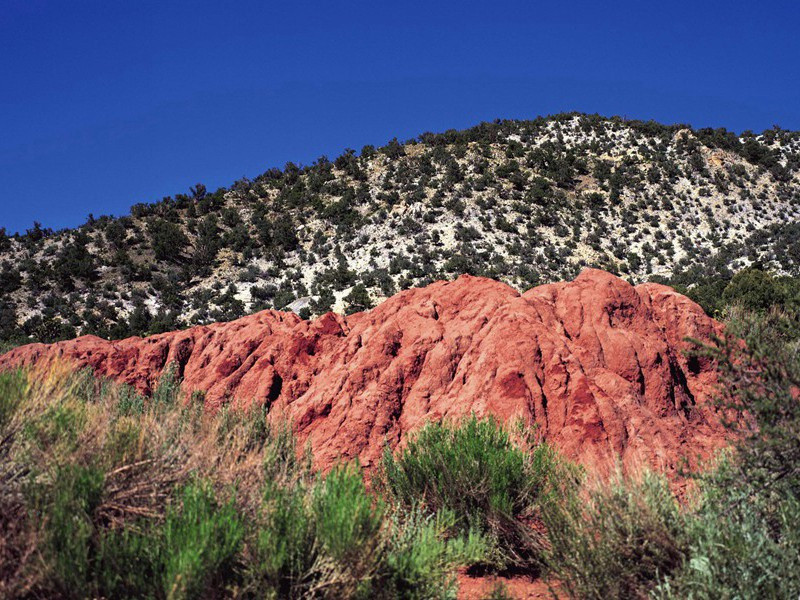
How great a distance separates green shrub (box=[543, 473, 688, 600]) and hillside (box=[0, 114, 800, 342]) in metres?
23.5

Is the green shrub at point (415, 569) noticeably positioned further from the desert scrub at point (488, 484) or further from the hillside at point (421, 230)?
the hillside at point (421, 230)

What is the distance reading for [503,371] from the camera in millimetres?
8234

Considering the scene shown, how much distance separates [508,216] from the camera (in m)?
40.9

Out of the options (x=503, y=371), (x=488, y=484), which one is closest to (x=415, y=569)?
(x=488, y=484)

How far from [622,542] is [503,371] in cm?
361

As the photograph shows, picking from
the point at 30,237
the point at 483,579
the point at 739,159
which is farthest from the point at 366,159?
the point at 483,579

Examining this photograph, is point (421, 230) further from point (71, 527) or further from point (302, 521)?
point (71, 527)

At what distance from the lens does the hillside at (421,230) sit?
3238 centimetres

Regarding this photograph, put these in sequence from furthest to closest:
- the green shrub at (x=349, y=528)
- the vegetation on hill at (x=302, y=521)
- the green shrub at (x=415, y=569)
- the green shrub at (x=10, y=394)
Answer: the green shrub at (x=10, y=394), the green shrub at (x=415, y=569), the green shrub at (x=349, y=528), the vegetation on hill at (x=302, y=521)

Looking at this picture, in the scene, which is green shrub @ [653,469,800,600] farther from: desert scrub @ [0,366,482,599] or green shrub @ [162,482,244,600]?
green shrub @ [162,482,244,600]

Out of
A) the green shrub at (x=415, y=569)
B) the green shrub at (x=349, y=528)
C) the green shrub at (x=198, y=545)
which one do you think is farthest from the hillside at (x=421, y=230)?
the green shrub at (x=198, y=545)

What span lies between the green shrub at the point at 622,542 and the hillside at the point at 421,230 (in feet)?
77.2

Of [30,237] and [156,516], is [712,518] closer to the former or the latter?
[156,516]

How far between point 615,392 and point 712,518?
3594 millimetres
